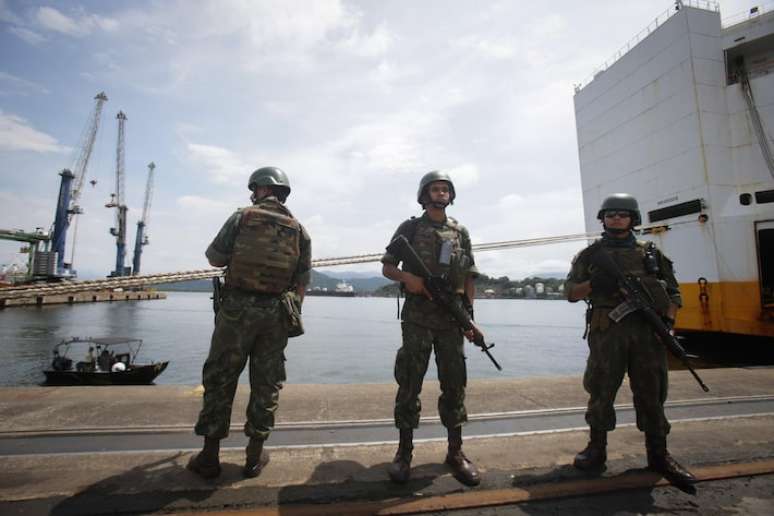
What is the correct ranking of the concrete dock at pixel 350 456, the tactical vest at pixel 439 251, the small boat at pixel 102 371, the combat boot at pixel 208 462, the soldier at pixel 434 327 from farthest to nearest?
the small boat at pixel 102 371
the tactical vest at pixel 439 251
the soldier at pixel 434 327
the combat boot at pixel 208 462
the concrete dock at pixel 350 456

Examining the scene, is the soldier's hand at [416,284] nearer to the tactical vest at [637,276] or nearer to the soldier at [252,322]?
the soldier at [252,322]

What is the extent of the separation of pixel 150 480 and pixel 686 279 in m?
17.0

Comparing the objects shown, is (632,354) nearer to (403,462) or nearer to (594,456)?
(594,456)

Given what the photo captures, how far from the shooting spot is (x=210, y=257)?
288cm

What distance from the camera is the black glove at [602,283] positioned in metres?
2.99

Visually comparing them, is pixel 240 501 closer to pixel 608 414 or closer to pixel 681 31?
pixel 608 414

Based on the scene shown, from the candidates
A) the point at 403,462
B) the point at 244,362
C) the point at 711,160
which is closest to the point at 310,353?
the point at 711,160

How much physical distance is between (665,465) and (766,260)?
627 inches

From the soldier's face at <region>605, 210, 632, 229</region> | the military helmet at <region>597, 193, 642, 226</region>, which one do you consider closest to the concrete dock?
the soldier's face at <region>605, 210, 632, 229</region>

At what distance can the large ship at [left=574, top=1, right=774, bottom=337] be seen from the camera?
12.4m

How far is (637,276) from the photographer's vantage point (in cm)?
297

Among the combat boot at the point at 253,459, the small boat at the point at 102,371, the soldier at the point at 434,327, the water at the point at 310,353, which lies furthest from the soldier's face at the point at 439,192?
the small boat at the point at 102,371

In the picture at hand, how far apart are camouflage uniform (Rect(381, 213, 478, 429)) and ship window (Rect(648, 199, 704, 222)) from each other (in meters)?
14.6

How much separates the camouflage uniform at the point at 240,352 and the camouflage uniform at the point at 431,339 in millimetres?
941
